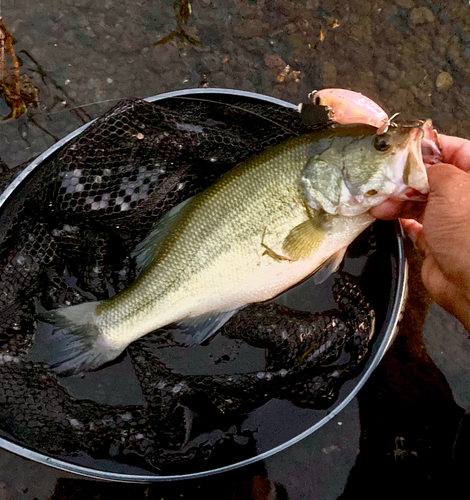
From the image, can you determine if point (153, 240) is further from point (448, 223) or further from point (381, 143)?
point (448, 223)

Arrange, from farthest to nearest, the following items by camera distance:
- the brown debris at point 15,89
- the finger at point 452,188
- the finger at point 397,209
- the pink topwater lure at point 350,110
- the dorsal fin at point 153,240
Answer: the brown debris at point 15,89 < the pink topwater lure at point 350,110 < the dorsal fin at point 153,240 < the finger at point 397,209 < the finger at point 452,188

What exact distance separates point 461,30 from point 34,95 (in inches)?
104

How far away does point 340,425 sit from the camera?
244cm

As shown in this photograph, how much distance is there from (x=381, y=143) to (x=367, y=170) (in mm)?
116

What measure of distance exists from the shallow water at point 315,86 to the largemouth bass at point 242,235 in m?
0.86

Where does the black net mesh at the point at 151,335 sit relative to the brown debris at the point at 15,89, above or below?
below

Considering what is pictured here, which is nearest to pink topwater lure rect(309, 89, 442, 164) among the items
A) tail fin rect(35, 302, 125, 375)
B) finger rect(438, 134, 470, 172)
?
finger rect(438, 134, 470, 172)

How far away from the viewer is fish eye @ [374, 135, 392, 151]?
1.78 metres

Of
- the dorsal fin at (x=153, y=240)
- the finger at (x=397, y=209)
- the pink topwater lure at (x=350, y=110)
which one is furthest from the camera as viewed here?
the pink topwater lure at (x=350, y=110)

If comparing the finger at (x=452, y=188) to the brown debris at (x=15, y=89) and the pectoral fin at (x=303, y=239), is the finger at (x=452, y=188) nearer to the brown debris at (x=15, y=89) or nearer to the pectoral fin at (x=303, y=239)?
the pectoral fin at (x=303, y=239)

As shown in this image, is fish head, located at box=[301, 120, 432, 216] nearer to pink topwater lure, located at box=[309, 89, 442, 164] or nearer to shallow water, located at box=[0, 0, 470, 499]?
pink topwater lure, located at box=[309, 89, 442, 164]

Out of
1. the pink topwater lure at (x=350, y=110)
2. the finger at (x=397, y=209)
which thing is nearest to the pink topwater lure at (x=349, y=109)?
the pink topwater lure at (x=350, y=110)

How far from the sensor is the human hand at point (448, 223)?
1.66 metres

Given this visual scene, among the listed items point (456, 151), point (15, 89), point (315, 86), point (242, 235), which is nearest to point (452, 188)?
point (456, 151)
